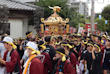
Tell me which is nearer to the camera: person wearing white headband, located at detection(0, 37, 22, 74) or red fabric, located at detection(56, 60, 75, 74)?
red fabric, located at detection(56, 60, 75, 74)

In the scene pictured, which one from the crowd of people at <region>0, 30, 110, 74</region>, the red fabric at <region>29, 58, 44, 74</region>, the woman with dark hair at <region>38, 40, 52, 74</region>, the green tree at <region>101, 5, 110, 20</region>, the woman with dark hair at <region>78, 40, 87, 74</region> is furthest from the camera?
the green tree at <region>101, 5, 110, 20</region>

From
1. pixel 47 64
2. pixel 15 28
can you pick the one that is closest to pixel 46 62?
pixel 47 64

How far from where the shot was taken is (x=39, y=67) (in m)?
3.33

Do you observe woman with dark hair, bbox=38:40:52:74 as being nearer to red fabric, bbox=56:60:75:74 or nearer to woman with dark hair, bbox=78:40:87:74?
red fabric, bbox=56:60:75:74

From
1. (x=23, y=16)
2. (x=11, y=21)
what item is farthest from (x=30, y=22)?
(x=11, y=21)

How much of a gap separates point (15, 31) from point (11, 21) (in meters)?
1.01

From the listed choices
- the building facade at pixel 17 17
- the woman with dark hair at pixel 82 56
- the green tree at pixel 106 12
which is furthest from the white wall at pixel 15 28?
the green tree at pixel 106 12

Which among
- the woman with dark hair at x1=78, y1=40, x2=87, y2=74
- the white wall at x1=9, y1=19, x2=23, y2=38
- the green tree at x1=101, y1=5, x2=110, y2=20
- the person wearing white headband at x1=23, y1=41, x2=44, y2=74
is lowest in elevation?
the woman with dark hair at x1=78, y1=40, x2=87, y2=74

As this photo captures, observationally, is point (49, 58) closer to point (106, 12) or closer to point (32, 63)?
→ point (32, 63)

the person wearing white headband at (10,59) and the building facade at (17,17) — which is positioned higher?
the building facade at (17,17)

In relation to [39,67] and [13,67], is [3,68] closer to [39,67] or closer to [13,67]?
[13,67]

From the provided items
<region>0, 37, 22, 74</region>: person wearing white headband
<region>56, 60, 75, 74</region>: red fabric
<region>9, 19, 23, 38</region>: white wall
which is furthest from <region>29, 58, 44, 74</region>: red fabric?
<region>9, 19, 23, 38</region>: white wall

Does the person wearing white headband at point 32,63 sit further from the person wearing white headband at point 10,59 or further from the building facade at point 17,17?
the building facade at point 17,17

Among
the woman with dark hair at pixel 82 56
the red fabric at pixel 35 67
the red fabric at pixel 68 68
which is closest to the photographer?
the red fabric at pixel 35 67
